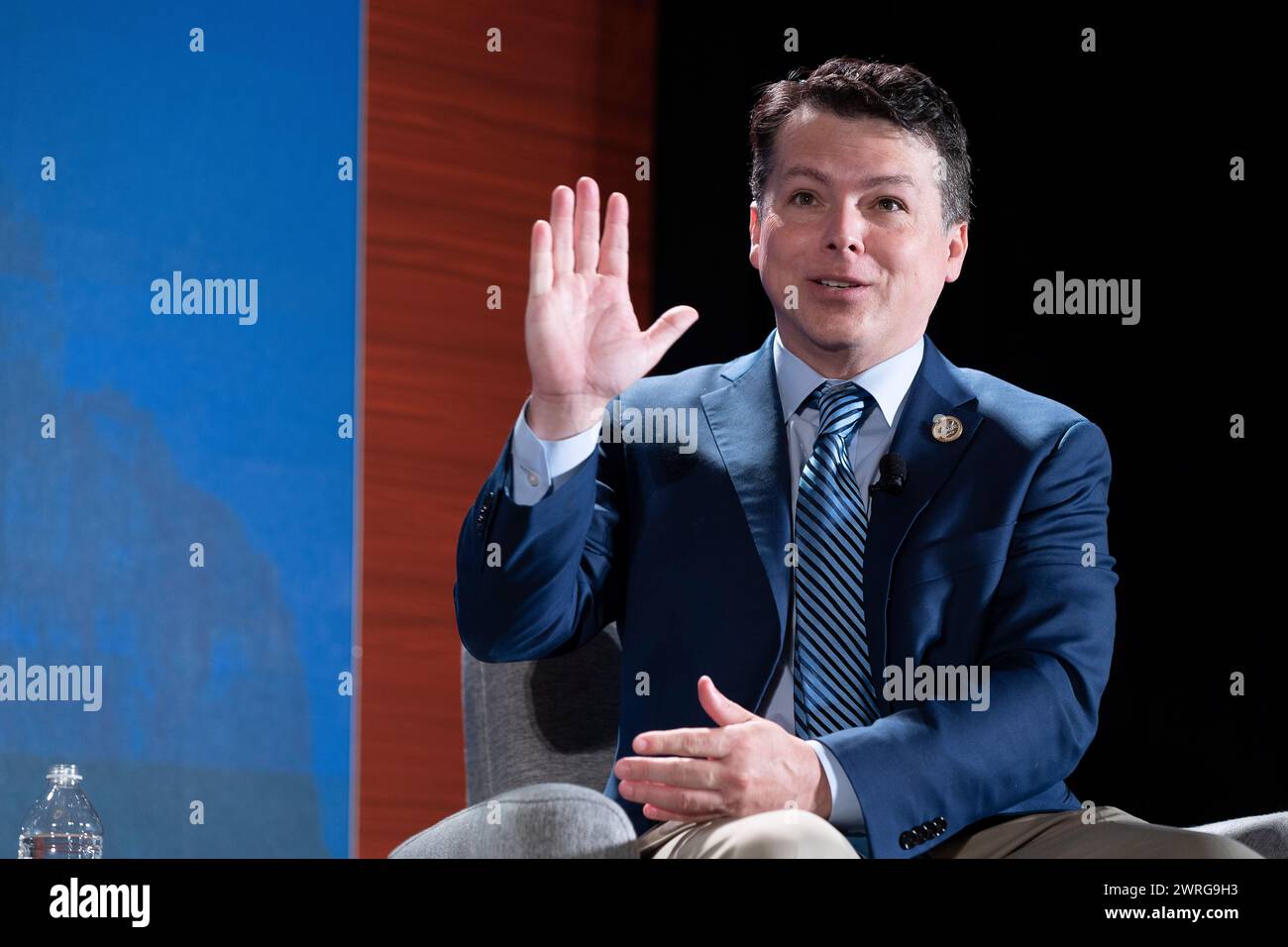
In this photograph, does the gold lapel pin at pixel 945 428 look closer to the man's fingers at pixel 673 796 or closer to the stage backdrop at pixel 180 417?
the man's fingers at pixel 673 796

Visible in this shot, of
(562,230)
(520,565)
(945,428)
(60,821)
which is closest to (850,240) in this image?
(945,428)

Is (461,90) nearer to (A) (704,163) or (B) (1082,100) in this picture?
(A) (704,163)

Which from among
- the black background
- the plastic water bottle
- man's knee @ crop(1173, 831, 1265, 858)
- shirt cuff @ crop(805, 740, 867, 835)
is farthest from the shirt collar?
the plastic water bottle

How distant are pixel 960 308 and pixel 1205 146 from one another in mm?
606

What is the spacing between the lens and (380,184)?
12.7ft

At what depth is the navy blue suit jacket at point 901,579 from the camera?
2.06 meters

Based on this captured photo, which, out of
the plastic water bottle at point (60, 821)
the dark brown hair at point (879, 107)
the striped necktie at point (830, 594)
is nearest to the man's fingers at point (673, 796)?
the striped necktie at point (830, 594)

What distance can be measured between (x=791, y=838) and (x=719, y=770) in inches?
11.9

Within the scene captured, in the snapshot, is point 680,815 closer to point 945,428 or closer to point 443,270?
point 945,428

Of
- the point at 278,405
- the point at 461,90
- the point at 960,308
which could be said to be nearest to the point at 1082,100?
the point at 960,308

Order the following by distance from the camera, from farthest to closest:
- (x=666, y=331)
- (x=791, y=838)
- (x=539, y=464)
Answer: (x=666, y=331)
(x=539, y=464)
(x=791, y=838)

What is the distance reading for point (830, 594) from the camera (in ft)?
7.19

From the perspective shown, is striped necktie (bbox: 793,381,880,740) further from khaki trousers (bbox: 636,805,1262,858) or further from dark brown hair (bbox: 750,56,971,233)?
dark brown hair (bbox: 750,56,971,233)
